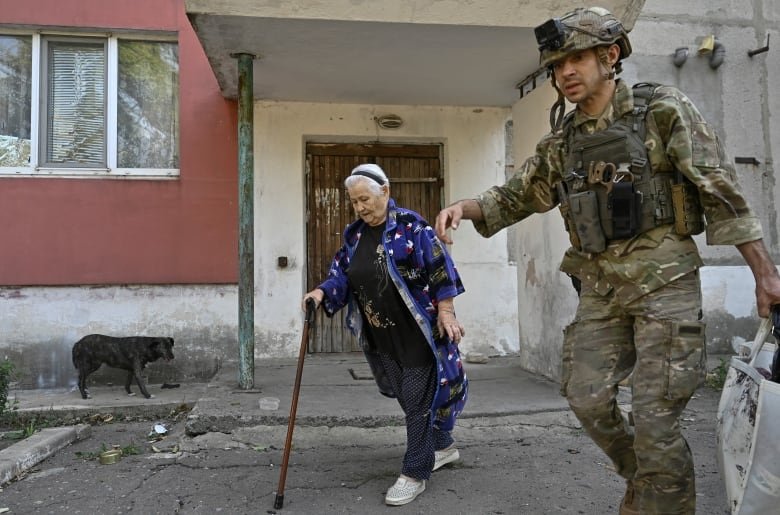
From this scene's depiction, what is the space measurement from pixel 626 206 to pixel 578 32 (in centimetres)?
70

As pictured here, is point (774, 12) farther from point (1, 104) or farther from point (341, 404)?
point (1, 104)

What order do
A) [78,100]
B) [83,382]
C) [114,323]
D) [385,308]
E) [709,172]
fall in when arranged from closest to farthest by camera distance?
[709,172] → [385,308] → [83,382] → [114,323] → [78,100]

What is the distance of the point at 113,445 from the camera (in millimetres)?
4273

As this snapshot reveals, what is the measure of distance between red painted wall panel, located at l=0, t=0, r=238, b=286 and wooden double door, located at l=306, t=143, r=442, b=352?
3.00ft

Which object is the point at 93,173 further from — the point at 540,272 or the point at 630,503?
the point at 630,503

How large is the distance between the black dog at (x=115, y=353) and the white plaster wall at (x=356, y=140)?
3.85 ft

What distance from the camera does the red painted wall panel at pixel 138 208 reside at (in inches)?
238

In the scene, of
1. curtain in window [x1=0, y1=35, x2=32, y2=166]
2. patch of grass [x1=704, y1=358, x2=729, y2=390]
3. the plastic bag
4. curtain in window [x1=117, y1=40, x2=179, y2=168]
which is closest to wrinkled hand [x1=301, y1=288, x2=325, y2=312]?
the plastic bag

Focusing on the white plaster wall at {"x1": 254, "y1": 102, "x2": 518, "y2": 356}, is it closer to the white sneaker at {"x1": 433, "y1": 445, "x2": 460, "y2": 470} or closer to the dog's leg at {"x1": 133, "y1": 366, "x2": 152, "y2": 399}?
the dog's leg at {"x1": 133, "y1": 366, "x2": 152, "y2": 399}

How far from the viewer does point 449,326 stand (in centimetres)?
302

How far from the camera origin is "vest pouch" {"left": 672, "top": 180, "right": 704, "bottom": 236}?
223cm

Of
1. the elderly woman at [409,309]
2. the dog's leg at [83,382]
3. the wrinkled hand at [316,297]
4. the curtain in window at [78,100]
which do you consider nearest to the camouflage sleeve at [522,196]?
the elderly woman at [409,309]

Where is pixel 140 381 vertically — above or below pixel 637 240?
below

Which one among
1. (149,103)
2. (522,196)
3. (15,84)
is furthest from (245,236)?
(15,84)
